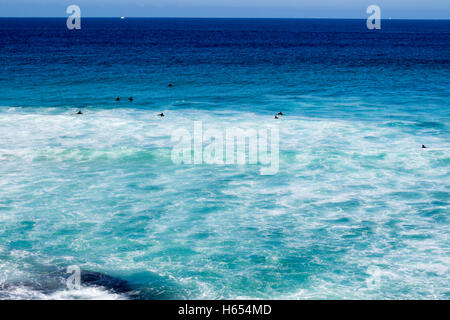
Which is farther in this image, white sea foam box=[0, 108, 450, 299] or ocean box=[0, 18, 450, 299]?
white sea foam box=[0, 108, 450, 299]

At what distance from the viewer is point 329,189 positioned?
23.2 m

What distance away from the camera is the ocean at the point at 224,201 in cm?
1537

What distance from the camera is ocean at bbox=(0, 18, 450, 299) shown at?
1537 centimetres

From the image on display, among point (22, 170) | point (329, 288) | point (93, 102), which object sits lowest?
point (329, 288)

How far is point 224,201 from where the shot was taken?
71.4 ft

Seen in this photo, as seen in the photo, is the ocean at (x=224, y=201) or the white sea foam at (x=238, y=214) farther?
the white sea foam at (x=238, y=214)

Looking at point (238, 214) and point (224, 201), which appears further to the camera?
point (224, 201)

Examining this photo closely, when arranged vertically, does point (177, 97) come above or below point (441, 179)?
above

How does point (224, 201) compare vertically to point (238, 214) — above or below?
above
